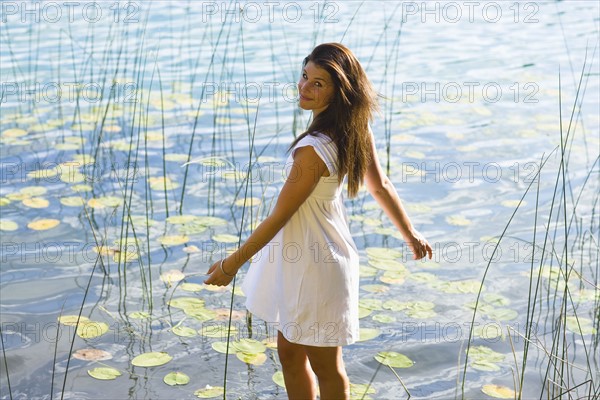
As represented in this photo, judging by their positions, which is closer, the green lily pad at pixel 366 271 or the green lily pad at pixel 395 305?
the green lily pad at pixel 395 305

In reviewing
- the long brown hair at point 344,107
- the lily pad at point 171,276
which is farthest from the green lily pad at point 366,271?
the long brown hair at point 344,107

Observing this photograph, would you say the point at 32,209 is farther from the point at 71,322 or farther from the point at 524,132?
the point at 524,132

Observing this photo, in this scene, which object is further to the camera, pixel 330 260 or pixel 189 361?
pixel 189 361

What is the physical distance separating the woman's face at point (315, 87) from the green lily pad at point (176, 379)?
1.10 m

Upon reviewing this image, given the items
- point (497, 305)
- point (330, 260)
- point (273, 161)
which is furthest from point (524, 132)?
point (330, 260)

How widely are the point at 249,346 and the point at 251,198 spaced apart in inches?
25.9

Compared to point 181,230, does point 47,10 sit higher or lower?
higher

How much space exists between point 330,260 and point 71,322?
140 centimetres

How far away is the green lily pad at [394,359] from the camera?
310 centimetres

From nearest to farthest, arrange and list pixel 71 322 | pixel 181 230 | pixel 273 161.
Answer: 1. pixel 71 322
2. pixel 181 230
3. pixel 273 161

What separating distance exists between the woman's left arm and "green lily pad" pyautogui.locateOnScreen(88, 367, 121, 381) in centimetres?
93

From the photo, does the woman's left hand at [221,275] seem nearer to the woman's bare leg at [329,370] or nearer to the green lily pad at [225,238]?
the woman's bare leg at [329,370]

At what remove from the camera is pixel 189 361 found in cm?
309

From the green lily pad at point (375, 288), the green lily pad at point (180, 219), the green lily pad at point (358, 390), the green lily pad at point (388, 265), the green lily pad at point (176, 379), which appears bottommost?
the green lily pad at point (358, 390)
